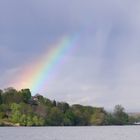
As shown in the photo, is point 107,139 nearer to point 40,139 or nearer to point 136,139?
point 136,139

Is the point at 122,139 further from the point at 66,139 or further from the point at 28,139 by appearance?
the point at 28,139

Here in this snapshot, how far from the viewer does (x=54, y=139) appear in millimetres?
124188

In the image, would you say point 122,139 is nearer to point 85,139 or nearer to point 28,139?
point 85,139

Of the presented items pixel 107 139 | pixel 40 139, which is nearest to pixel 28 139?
pixel 40 139

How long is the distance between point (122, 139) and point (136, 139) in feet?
12.6

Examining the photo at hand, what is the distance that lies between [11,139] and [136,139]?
3439 cm

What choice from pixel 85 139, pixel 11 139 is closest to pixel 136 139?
pixel 85 139

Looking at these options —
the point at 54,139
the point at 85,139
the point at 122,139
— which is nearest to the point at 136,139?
Result: the point at 122,139

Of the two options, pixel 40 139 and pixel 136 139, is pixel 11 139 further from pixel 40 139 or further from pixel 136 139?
pixel 136 139

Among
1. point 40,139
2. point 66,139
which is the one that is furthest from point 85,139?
point 40,139

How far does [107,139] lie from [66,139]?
38.1ft

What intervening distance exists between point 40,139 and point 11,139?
768cm

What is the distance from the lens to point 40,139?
402ft

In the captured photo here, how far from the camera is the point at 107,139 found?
128375 millimetres
